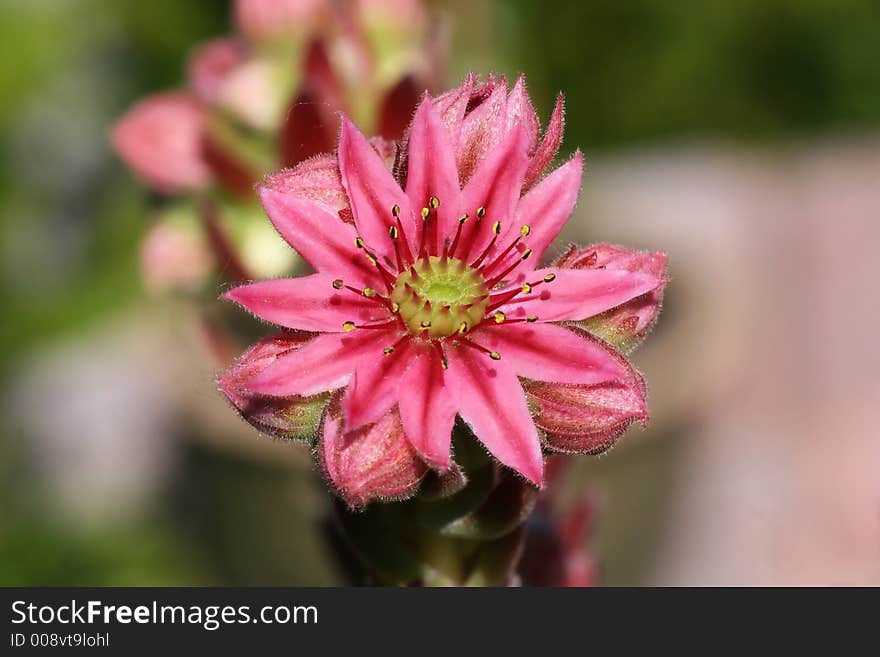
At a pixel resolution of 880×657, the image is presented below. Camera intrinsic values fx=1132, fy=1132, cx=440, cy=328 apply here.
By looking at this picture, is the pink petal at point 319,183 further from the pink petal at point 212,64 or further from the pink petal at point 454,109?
the pink petal at point 212,64

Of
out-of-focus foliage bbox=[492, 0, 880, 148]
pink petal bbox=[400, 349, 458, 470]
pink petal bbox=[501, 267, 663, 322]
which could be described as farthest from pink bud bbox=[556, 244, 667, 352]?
out-of-focus foliage bbox=[492, 0, 880, 148]

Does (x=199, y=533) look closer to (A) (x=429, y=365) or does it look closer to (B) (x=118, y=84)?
(B) (x=118, y=84)

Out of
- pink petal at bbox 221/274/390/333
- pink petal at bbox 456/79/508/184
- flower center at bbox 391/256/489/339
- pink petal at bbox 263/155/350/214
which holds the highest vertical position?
pink petal at bbox 456/79/508/184

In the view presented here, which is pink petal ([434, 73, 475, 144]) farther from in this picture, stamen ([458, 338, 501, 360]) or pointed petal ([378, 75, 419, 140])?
pointed petal ([378, 75, 419, 140])

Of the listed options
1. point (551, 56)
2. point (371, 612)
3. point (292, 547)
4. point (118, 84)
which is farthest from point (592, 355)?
point (118, 84)

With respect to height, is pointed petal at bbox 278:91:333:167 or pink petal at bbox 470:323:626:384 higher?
pointed petal at bbox 278:91:333:167

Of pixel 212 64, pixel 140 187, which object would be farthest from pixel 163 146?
pixel 140 187
